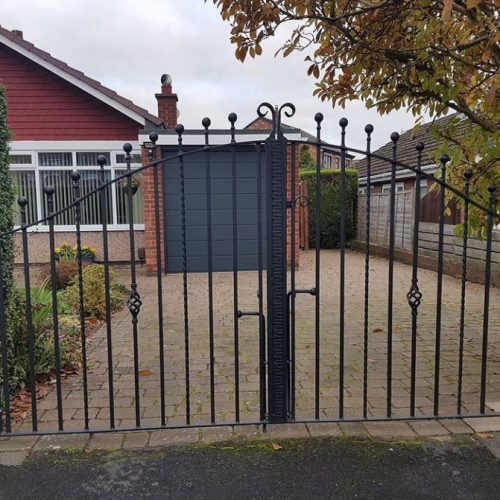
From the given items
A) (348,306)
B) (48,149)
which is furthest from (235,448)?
(48,149)

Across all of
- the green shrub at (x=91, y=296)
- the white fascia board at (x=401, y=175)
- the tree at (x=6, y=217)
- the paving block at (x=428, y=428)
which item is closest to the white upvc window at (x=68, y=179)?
the green shrub at (x=91, y=296)

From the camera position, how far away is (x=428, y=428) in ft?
9.43

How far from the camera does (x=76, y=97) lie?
10.2 metres

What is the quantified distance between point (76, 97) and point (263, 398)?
9332 millimetres

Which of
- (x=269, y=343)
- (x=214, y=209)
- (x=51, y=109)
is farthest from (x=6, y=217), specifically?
(x=51, y=109)

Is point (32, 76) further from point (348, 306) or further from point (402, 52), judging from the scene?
point (402, 52)

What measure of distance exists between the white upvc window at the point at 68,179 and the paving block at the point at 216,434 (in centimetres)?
809

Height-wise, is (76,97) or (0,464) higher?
(76,97)

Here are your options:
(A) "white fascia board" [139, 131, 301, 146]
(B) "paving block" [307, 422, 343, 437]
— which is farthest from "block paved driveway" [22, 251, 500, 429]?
(A) "white fascia board" [139, 131, 301, 146]

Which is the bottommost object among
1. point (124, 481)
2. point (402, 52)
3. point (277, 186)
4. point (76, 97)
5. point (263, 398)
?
point (124, 481)

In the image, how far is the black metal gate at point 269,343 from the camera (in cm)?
271

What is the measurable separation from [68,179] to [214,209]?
3611mm

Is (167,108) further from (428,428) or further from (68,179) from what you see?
(428,428)

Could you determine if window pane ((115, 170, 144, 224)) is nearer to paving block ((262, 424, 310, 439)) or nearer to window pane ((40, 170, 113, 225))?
window pane ((40, 170, 113, 225))
